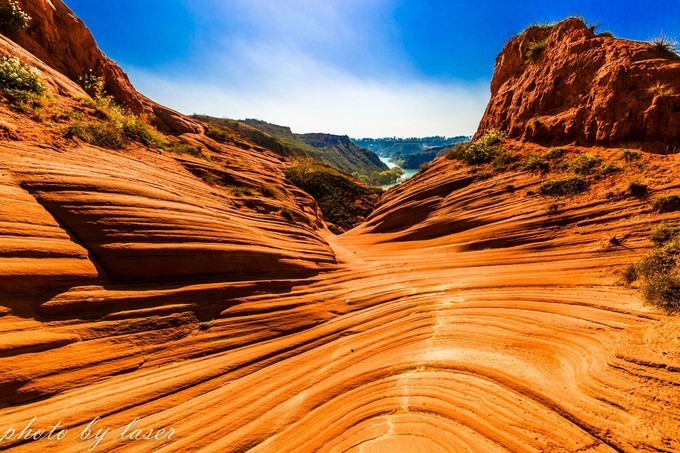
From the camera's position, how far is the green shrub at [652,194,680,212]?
8672mm

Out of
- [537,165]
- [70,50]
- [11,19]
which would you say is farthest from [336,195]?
[11,19]

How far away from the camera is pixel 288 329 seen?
7195 millimetres

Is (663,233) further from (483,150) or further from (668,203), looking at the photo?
(483,150)

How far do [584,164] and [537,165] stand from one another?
184 cm

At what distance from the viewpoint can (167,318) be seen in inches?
237

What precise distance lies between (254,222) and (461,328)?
7973 mm

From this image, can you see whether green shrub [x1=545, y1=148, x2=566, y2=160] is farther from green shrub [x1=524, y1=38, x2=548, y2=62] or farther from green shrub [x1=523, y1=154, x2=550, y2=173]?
green shrub [x1=524, y1=38, x2=548, y2=62]

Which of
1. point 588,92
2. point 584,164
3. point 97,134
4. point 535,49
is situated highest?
point 535,49

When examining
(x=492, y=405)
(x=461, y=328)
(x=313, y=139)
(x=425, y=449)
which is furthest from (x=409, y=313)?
(x=313, y=139)

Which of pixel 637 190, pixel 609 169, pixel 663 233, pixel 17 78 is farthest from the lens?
pixel 609 169

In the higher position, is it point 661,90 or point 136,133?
point 661,90

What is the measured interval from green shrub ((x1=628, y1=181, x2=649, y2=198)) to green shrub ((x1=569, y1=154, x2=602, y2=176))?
2.16 m

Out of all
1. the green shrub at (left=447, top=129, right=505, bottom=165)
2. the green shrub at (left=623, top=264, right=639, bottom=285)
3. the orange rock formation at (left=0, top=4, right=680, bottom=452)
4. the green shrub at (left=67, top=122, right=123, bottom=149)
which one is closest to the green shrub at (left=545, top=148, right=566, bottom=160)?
the green shrub at (left=447, top=129, right=505, bottom=165)

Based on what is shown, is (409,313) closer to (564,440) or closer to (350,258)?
(564,440)
